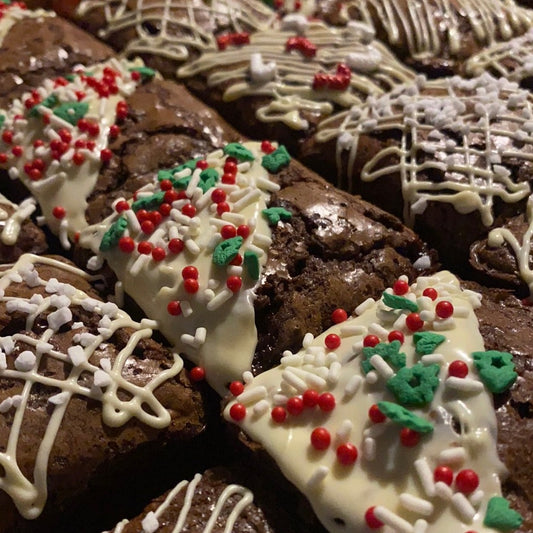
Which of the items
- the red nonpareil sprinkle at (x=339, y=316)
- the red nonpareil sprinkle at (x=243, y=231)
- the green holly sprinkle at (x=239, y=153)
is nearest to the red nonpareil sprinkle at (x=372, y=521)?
the red nonpareil sprinkle at (x=339, y=316)

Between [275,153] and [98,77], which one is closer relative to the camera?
[275,153]

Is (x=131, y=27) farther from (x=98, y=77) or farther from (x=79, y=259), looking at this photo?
(x=79, y=259)

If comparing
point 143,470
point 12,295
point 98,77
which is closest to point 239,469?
point 143,470

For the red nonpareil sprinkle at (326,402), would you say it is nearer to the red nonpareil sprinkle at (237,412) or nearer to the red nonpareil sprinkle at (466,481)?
the red nonpareil sprinkle at (237,412)

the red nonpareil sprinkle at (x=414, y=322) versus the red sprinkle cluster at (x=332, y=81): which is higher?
the red sprinkle cluster at (x=332, y=81)

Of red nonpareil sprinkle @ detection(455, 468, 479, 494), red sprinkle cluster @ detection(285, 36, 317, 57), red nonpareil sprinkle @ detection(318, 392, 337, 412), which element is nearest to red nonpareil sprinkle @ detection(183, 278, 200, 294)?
red nonpareil sprinkle @ detection(318, 392, 337, 412)
